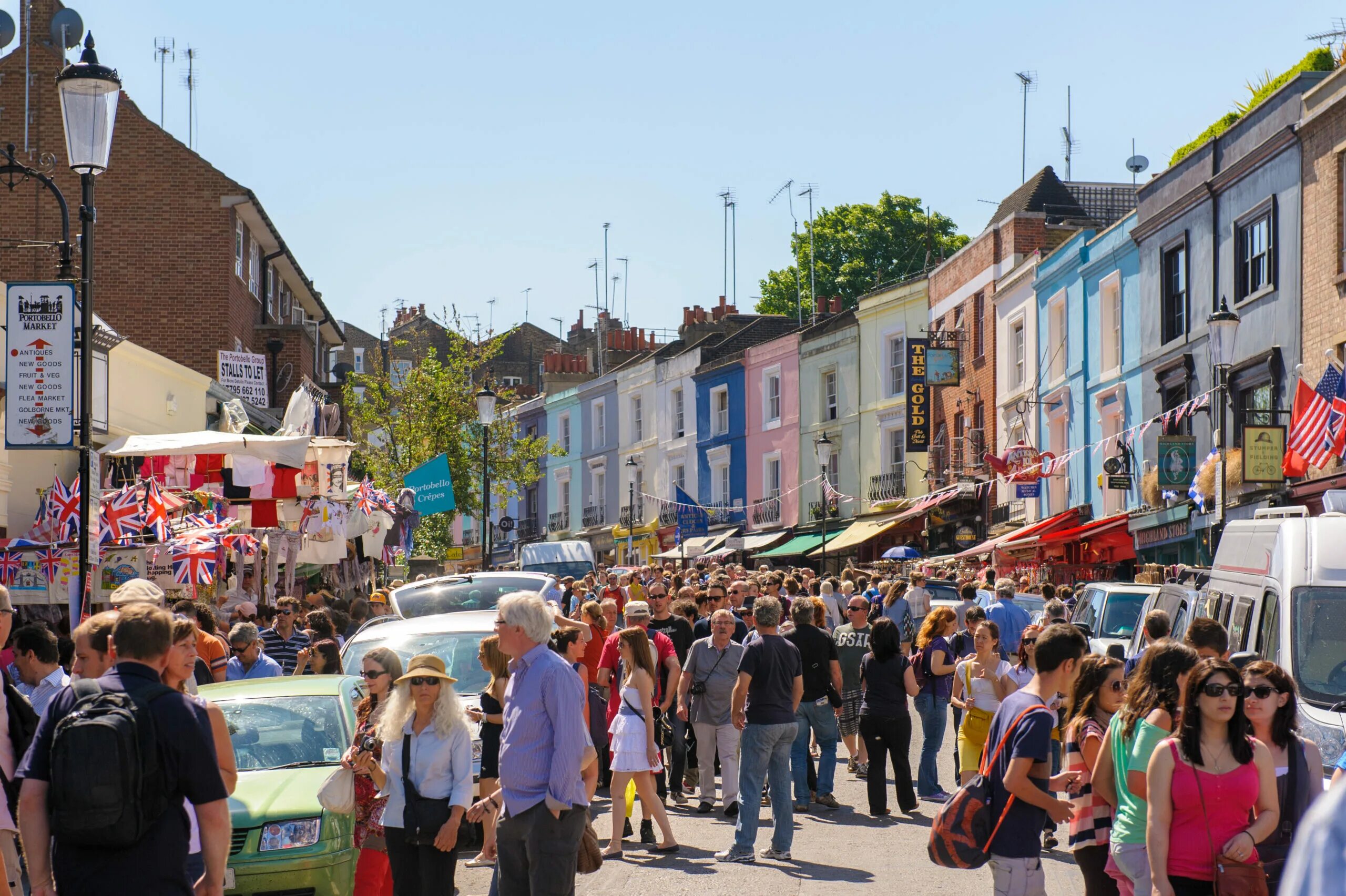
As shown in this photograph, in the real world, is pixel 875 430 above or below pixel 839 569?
above

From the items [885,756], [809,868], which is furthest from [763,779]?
[885,756]

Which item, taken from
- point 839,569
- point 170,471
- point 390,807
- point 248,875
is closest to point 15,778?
point 390,807

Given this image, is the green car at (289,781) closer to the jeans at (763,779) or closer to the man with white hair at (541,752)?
the man with white hair at (541,752)

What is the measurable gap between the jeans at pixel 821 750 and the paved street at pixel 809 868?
388 mm

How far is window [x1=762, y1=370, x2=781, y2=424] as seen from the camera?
5022 centimetres

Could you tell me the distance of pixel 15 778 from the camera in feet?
19.7

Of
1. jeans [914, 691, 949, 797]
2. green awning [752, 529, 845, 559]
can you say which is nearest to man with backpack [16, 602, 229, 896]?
jeans [914, 691, 949, 797]

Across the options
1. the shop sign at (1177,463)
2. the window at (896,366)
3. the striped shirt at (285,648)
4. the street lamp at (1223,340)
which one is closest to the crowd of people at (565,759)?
the striped shirt at (285,648)

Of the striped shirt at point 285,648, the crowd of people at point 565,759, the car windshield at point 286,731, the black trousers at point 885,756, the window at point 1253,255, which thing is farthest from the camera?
the window at point 1253,255

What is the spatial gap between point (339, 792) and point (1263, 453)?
56.8 ft

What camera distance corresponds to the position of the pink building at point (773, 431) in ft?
159

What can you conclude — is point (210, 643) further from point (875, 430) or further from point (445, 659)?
point (875, 430)

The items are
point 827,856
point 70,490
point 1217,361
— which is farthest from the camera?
point 1217,361

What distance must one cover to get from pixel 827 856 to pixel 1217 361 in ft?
33.0
